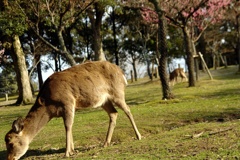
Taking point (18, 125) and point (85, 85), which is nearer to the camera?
point (18, 125)

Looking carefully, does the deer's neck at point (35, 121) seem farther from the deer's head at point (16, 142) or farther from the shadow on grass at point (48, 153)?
the shadow on grass at point (48, 153)

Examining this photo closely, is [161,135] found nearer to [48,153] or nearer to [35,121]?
[48,153]

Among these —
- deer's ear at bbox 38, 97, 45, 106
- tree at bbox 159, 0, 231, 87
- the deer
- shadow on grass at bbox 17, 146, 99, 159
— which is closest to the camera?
the deer

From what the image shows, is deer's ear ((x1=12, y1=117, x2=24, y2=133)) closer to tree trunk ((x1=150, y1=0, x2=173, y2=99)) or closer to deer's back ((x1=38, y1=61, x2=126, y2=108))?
deer's back ((x1=38, y1=61, x2=126, y2=108))

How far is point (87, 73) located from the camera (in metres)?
7.61

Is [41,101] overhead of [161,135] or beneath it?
overhead

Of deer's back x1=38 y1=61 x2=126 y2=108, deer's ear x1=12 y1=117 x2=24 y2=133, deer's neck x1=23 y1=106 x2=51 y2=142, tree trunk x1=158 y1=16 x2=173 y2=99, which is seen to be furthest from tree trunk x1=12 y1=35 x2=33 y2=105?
deer's ear x1=12 y1=117 x2=24 y2=133

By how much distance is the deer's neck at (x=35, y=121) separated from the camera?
22.2ft

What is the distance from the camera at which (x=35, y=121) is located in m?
6.86

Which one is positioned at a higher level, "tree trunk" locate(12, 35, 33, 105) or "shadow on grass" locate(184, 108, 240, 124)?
"tree trunk" locate(12, 35, 33, 105)

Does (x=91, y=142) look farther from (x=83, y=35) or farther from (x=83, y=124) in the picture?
(x=83, y=35)

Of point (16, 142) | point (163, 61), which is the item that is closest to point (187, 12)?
point (163, 61)

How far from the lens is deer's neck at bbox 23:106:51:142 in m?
6.76

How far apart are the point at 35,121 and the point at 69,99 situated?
782mm
